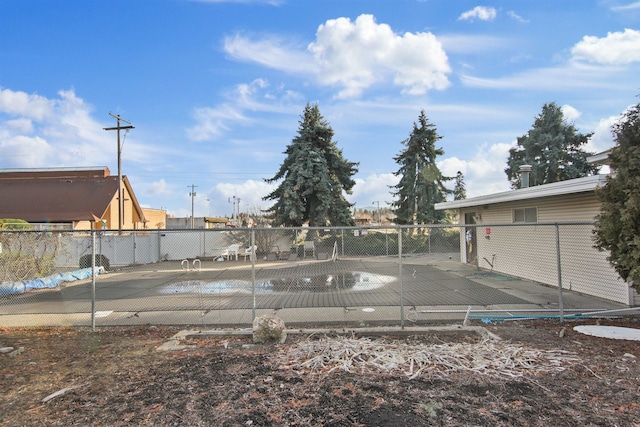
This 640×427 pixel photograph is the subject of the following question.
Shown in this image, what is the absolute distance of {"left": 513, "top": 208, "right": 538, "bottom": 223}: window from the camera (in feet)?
36.2

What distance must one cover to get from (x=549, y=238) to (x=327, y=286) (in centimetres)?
633

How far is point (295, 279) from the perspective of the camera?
36.6 ft

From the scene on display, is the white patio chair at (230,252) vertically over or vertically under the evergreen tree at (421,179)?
under

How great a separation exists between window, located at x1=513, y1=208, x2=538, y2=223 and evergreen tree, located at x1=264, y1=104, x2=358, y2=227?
12.1m

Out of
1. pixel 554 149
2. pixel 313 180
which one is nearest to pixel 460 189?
pixel 554 149

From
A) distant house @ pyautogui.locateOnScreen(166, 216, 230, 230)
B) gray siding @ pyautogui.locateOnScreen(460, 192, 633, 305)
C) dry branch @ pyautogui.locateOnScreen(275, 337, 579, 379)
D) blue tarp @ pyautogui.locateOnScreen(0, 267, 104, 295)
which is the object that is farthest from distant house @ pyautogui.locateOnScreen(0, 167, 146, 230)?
dry branch @ pyautogui.locateOnScreen(275, 337, 579, 379)

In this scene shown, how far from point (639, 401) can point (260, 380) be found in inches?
141

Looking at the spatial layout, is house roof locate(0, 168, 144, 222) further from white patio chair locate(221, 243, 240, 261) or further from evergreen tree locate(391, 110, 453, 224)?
evergreen tree locate(391, 110, 453, 224)

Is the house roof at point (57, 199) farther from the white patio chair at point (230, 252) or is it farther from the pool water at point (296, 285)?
the pool water at point (296, 285)

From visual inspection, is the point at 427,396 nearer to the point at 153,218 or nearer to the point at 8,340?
the point at 8,340

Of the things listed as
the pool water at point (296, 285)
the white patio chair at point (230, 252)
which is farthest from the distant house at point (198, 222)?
the pool water at point (296, 285)

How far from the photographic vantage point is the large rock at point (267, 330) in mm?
5105

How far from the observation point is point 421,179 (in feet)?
90.1

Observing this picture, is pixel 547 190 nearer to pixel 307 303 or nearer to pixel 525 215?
pixel 525 215
